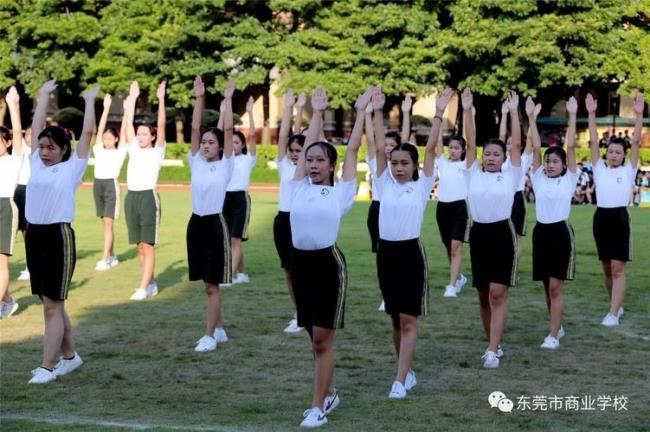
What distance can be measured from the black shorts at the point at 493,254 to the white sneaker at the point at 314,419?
272cm

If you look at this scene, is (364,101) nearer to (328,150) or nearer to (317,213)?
(328,150)

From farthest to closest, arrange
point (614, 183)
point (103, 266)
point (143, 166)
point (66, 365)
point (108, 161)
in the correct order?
point (103, 266), point (108, 161), point (143, 166), point (614, 183), point (66, 365)

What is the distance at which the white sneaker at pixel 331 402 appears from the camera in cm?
858

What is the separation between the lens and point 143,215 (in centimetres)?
1420

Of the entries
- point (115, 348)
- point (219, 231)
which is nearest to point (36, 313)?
point (115, 348)

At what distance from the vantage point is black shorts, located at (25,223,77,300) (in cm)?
978

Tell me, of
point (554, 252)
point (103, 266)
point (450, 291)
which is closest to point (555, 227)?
point (554, 252)

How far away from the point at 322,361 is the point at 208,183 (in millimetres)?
3279

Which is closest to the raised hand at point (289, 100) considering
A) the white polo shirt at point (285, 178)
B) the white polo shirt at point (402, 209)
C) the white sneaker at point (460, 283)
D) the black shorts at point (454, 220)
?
the white polo shirt at point (402, 209)

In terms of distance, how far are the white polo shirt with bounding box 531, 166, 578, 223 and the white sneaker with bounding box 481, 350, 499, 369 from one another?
67.0 inches

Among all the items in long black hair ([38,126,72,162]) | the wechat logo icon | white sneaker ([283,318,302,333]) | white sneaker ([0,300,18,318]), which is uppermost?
long black hair ([38,126,72,162])

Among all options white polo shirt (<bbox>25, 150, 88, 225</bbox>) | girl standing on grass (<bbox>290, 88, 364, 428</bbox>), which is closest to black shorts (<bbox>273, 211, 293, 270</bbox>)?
white polo shirt (<bbox>25, 150, 88, 225</bbox>)

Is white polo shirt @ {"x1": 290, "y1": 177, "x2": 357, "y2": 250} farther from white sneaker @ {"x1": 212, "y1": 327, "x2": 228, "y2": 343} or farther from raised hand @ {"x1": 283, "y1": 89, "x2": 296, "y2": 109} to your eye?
white sneaker @ {"x1": 212, "y1": 327, "x2": 228, "y2": 343}

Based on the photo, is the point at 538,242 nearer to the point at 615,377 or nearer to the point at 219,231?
the point at 615,377
